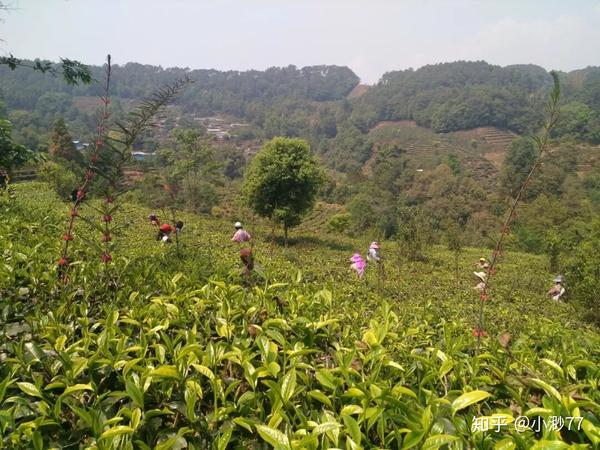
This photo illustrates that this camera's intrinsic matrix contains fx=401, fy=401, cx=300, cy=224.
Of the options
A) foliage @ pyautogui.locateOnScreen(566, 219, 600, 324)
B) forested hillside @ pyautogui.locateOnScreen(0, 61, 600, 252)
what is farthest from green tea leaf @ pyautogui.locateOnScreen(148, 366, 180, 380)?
foliage @ pyautogui.locateOnScreen(566, 219, 600, 324)

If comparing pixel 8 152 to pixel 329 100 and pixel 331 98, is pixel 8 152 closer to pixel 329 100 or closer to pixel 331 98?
pixel 329 100

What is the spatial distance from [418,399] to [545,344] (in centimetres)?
132

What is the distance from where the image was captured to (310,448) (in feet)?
3.01

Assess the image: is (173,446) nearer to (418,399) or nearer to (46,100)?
(418,399)

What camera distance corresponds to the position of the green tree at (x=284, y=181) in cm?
1678

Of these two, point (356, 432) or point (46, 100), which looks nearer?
point (356, 432)

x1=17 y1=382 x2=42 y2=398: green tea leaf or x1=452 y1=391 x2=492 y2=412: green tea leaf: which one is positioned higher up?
x1=452 y1=391 x2=492 y2=412: green tea leaf

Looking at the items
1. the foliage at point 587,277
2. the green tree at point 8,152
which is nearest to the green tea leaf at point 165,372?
the green tree at point 8,152

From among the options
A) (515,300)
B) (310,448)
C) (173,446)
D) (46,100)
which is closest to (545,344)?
(310,448)

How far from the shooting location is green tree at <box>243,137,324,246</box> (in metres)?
16.8

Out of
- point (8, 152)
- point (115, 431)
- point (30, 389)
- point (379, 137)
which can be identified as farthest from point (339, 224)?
point (379, 137)

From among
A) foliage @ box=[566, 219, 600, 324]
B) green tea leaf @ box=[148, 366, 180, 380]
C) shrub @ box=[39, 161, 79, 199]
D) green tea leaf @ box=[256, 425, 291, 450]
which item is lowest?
foliage @ box=[566, 219, 600, 324]

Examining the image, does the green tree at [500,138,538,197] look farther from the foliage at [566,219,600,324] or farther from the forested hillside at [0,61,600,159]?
the forested hillside at [0,61,600,159]

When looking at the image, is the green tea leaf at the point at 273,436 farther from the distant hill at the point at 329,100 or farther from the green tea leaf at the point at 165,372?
the distant hill at the point at 329,100
